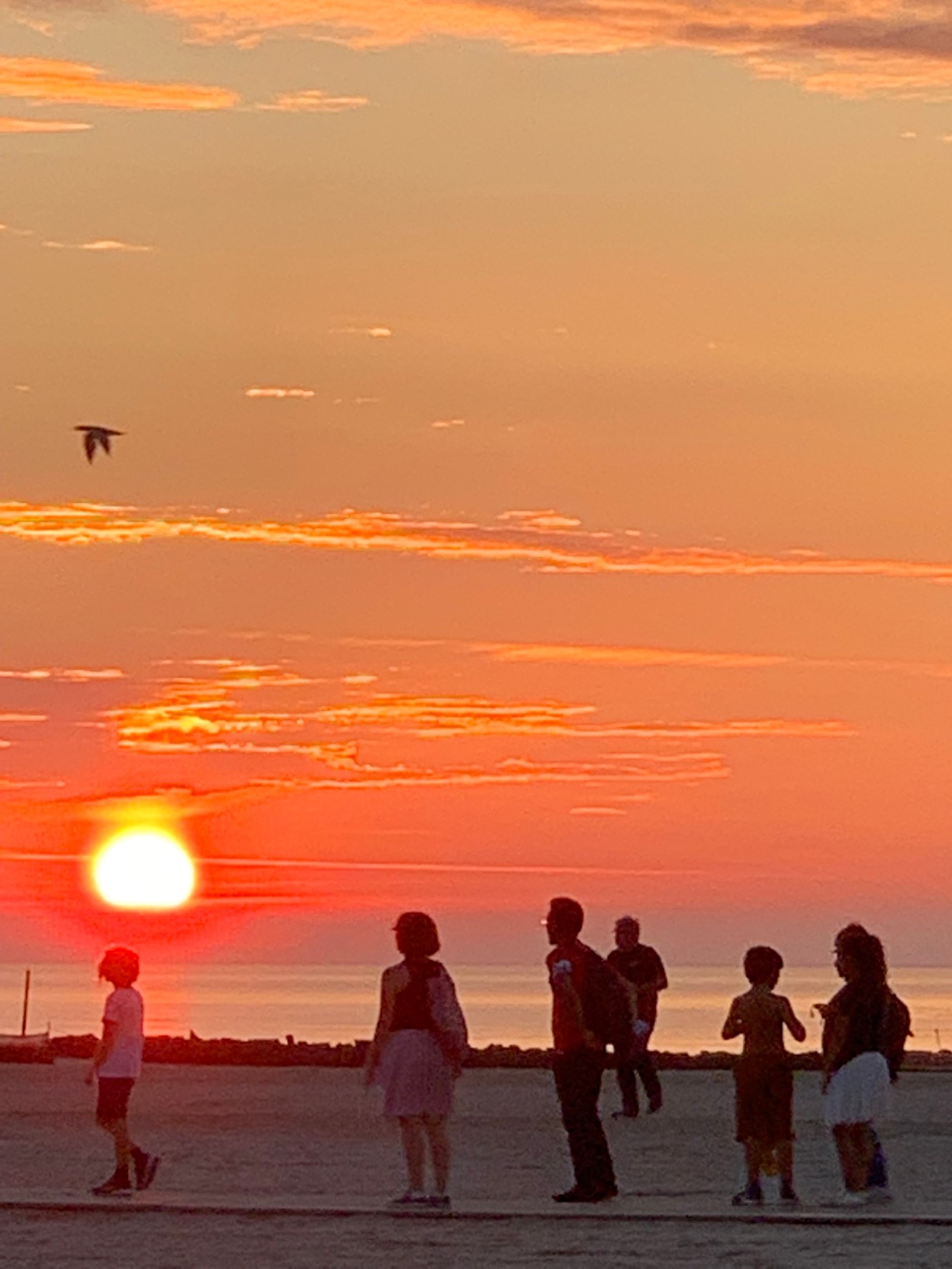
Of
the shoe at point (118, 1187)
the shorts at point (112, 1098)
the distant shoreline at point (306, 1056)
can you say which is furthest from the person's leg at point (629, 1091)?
the distant shoreline at point (306, 1056)

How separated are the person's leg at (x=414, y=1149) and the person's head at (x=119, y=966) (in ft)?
7.30

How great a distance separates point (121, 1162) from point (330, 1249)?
342 cm

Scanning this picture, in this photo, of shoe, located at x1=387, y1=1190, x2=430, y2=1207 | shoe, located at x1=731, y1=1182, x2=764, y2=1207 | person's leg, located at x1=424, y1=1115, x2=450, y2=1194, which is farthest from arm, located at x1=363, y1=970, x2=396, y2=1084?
shoe, located at x1=731, y1=1182, x2=764, y2=1207

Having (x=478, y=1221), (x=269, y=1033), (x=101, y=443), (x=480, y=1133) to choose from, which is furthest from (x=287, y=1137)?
(x=269, y=1033)

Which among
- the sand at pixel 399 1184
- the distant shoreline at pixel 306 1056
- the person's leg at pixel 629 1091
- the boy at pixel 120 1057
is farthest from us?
the distant shoreline at pixel 306 1056

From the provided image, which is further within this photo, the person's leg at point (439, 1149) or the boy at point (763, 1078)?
the boy at point (763, 1078)

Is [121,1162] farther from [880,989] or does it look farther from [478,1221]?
[880,989]

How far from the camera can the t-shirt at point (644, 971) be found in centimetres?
2961

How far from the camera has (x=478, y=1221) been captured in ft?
63.3

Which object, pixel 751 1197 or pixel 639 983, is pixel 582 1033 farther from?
pixel 639 983

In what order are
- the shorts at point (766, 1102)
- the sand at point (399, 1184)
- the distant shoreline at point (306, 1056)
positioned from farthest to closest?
the distant shoreline at point (306, 1056) → the shorts at point (766, 1102) → the sand at point (399, 1184)

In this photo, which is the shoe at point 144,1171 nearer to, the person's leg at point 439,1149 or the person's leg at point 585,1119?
the person's leg at point 439,1149

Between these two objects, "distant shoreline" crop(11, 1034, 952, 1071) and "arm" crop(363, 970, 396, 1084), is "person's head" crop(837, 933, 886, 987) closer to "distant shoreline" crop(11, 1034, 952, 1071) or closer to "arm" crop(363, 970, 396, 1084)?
"arm" crop(363, 970, 396, 1084)

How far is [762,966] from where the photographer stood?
805 inches
